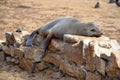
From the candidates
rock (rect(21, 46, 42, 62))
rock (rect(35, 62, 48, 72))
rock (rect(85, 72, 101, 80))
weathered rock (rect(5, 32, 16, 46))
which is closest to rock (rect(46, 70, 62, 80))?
rock (rect(35, 62, 48, 72))

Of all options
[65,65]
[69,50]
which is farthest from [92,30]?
[65,65]

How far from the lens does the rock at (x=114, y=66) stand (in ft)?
14.5

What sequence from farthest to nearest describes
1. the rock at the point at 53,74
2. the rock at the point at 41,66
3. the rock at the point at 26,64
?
the rock at the point at 26,64 < the rock at the point at 41,66 < the rock at the point at 53,74

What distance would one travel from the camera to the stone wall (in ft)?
15.3

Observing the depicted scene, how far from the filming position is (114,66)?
442 cm

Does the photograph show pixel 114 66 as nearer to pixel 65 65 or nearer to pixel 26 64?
pixel 65 65

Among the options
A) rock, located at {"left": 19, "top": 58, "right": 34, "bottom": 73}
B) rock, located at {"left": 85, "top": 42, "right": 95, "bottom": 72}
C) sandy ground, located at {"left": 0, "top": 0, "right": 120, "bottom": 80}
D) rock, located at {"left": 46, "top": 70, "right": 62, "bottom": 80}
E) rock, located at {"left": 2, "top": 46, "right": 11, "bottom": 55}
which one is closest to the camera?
rock, located at {"left": 85, "top": 42, "right": 95, "bottom": 72}

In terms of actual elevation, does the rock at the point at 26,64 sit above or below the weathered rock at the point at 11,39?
below

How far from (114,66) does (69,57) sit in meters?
1.02

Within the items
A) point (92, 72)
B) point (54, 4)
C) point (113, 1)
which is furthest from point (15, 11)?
point (92, 72)

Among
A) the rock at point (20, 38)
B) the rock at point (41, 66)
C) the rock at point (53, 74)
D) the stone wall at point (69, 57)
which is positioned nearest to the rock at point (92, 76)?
the stone wall at point (69, 57)

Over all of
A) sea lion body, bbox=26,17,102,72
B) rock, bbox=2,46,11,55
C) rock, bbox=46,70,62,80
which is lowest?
rock, bbox=46,70,62,80

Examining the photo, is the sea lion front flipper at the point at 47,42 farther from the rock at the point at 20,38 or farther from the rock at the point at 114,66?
the rock at the point at 114,66

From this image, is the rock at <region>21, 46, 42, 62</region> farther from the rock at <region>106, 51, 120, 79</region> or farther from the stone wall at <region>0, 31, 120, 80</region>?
the rock at <region>106, 51, 120, 79</region>
